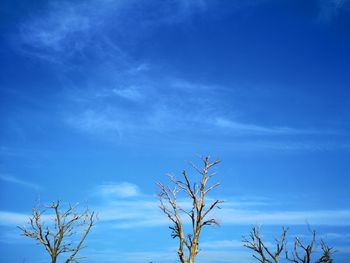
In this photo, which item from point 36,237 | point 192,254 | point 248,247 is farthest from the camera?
point 248,247

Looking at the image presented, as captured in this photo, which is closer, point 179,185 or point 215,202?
point 215,202

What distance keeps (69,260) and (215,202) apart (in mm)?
12812

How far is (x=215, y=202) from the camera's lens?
1947 cm

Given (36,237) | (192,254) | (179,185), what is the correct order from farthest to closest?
(36,237), (179,185), (192,254)

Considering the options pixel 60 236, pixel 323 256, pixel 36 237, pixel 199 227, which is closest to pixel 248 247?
pixel 323 256

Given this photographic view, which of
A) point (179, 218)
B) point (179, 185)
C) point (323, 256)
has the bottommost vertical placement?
point (323, 256)

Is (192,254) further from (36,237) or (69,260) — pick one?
(36,237)

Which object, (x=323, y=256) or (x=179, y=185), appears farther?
(x=323, y=256)

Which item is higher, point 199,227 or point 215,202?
point 215,202

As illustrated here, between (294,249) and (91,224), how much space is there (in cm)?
1562

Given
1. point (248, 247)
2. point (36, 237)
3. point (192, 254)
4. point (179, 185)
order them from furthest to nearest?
point (248, 247) → point (36, 237) → point (179, 185) → point (192, 254)

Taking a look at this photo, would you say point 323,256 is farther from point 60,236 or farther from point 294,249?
point 60,236

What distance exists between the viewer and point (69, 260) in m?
25.6

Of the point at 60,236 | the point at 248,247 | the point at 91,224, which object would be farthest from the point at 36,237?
the point at 248,247
